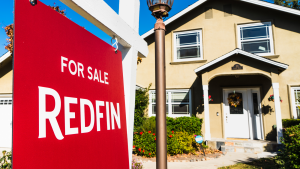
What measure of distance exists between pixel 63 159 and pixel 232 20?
10.9 metres

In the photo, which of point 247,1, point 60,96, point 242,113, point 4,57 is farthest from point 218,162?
point 4,57

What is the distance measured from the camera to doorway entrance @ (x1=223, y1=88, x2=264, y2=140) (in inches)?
371

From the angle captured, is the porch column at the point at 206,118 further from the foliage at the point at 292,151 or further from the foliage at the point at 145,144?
the foliage at the point at 292,151

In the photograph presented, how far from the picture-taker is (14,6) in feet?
2.86

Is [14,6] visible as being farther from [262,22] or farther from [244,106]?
[262,22]

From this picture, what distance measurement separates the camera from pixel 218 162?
6.72 meters

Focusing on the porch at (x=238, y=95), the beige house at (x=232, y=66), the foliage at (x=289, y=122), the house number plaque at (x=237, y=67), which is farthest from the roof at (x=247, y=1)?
the foliage at (x=289, y=122)

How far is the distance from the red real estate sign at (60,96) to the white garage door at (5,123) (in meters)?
11.6

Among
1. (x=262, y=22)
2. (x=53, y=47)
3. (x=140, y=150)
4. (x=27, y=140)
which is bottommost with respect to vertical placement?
(x=140, y=150)

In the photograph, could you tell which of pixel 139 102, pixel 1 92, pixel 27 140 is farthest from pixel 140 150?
pixel 1 92

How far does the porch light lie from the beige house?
265 inches

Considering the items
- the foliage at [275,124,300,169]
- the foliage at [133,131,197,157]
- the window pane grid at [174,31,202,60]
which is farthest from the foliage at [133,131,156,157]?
the window pane grid at [174,31,202,60]

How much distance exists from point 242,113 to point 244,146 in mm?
1827

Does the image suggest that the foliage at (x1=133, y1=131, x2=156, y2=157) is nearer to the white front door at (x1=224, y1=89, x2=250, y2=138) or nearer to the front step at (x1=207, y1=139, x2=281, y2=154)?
the front step at (x1=207, y1=139, x2=281, y2=154)
